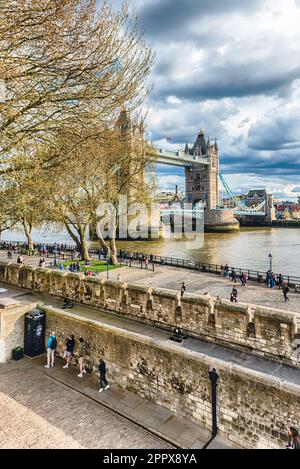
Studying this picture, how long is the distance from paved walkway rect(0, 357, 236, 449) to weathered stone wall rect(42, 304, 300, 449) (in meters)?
0.36

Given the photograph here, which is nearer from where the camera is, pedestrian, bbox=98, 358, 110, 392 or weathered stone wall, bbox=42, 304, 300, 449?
weathered stone wall, bbox=42, 304, 300, 449

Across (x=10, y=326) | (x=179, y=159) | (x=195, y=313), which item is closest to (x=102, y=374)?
(x=195, y=313)

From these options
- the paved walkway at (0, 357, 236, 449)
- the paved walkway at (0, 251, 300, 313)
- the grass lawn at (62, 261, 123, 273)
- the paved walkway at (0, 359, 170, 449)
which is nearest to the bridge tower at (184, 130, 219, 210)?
the grass lawn at (62, 261, 123, 273)

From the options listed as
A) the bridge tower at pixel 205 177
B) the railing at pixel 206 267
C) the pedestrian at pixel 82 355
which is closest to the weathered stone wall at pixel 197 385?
the pedestrian at pixel 82 355

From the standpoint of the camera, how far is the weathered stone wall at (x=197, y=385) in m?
6.95

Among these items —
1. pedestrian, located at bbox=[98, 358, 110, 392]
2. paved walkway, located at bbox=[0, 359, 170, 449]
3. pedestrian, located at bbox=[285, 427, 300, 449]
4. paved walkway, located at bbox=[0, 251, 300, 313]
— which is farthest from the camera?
paved walkway, located at bbox=[0, 251, 300, 313]

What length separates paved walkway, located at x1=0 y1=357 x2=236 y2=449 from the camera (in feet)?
24.6

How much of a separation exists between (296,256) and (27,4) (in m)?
39.3

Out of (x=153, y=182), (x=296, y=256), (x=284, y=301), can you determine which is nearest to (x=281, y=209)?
(x=296, y=256)

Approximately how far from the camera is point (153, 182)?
3256 centimetres

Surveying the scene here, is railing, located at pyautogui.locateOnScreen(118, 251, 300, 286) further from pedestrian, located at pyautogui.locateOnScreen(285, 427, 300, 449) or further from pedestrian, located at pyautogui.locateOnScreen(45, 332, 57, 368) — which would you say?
pedestrian, located at pyautogui.locateOnScreen(285, 427, 300, 449)

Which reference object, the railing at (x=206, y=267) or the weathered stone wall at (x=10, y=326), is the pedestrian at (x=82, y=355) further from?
the railing at (x=206, y=267)

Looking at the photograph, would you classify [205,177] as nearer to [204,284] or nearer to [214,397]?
[204,284]

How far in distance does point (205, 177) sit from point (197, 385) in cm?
11635
